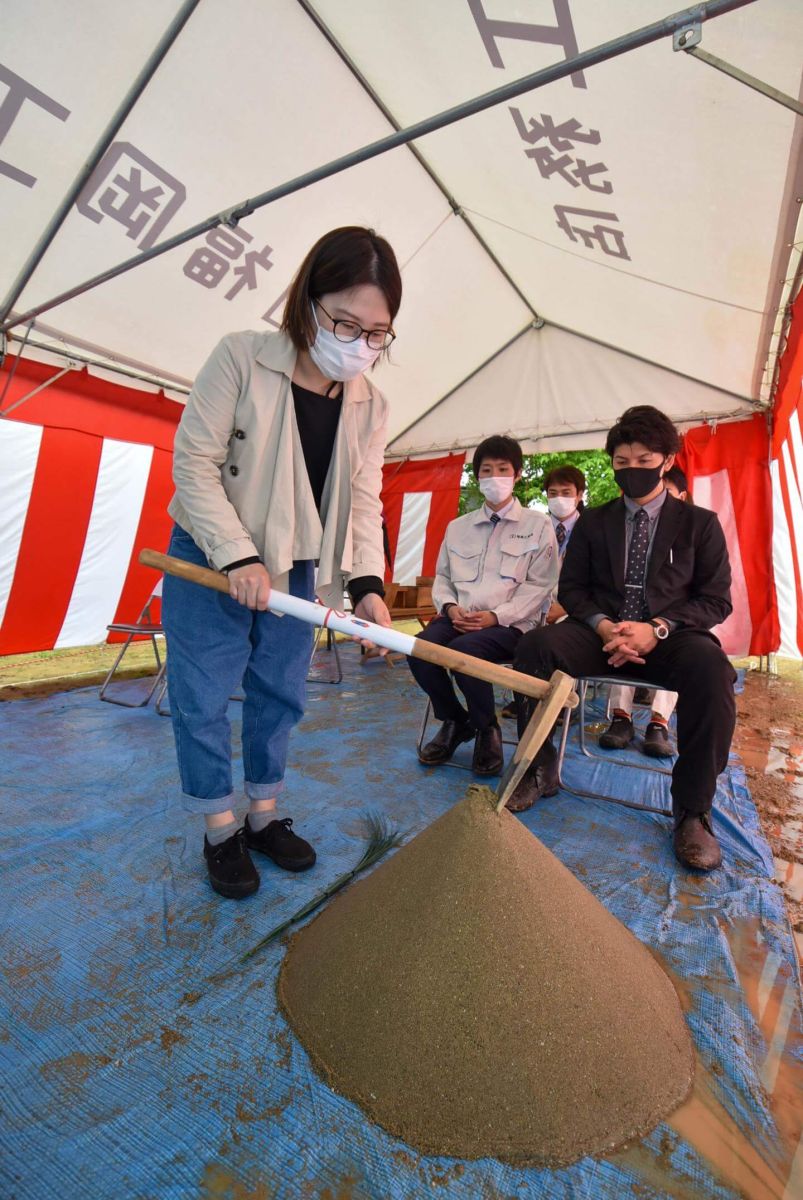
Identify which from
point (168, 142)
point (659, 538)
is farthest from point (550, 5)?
point (659, 538)

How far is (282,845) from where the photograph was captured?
1.52 meters

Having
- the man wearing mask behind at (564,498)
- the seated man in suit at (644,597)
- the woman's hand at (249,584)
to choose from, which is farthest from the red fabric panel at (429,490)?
the woman's hand at (249,584)

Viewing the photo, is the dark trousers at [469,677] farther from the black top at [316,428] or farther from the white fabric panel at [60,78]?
the white fabric panel at [60,78]

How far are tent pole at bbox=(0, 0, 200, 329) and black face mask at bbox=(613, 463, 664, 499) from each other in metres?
2.56

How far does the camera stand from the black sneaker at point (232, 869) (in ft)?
4.51

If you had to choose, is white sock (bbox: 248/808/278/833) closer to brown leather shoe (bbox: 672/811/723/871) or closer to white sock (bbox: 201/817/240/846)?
white sock (bbox: 201/817/240/846)

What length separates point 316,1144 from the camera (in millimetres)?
806

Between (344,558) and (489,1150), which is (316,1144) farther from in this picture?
(344,558)

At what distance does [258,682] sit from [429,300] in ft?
13.4

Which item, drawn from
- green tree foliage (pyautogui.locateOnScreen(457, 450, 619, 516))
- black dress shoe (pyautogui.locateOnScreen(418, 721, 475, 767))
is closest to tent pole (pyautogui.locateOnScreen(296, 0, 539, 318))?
black dress shoe (pyautogui.locateOnScreen(418, 721, 475, 767))

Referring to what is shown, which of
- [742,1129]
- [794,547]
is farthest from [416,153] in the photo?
[742,1129]

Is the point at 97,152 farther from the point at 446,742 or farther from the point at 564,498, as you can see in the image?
the point at 446,742

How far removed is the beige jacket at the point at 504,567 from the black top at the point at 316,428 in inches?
48.6

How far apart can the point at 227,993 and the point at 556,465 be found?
11379 millimetres
